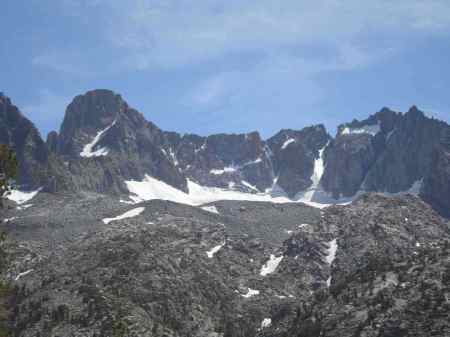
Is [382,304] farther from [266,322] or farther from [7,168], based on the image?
[7,168]

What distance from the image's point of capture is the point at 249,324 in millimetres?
182500

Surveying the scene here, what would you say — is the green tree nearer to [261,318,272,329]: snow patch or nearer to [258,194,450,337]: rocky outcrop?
[258,194,450,337]: rocky outcrop

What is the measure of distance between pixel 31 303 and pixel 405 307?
97.0 m

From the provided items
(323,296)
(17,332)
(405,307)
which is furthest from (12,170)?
(323,296)

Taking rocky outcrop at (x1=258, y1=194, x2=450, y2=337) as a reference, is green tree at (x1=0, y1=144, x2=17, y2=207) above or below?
above

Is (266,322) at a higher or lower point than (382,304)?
lower

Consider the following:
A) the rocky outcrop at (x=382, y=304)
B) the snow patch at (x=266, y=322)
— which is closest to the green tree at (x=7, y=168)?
the rocky outcrop at (x=382, y=304)

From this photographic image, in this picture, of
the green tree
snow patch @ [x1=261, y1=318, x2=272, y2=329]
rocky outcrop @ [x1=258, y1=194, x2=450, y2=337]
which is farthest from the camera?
snow patch @ [x1=261, y1=318, x2=272, y2=329]

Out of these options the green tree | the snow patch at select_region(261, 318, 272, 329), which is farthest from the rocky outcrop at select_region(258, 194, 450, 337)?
the green tree

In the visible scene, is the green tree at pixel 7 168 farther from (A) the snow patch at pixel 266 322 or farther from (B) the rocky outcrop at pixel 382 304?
(A) the snow patch at pixel 266 322

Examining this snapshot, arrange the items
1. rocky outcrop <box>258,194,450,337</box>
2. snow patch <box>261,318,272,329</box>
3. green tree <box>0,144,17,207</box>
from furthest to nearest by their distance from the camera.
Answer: snow patch <box>261,318,272,329</box> < rocky outcrop <box>258,194,450,337</box> < green tree <box>0,144,17,207</box>

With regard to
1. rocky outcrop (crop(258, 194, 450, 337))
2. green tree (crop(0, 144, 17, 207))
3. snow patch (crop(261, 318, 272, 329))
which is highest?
green tree (crop(0, 144, 17, 207))

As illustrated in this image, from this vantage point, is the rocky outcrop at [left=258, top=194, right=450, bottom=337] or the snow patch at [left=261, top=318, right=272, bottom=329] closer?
the rocky outcrop at [left=258, top=194, right=450, bottom=337]

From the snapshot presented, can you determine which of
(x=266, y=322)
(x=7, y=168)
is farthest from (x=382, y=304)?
(x=7, y=168)
